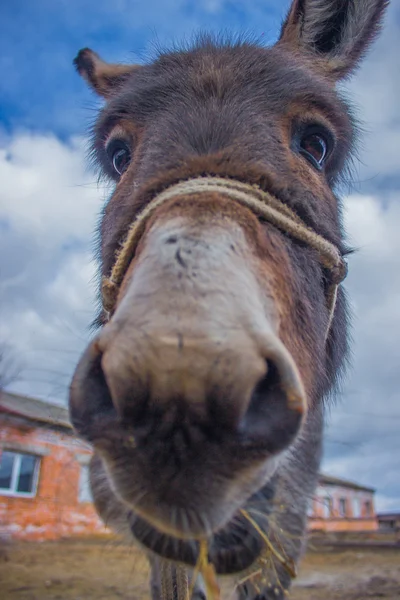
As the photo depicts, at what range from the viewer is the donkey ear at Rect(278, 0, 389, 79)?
353 cm

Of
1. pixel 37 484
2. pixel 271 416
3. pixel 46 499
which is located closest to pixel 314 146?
pixel 271 416

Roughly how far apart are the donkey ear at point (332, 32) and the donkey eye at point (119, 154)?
1.59m

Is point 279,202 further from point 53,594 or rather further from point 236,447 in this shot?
point 53,594

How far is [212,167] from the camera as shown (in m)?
2.04

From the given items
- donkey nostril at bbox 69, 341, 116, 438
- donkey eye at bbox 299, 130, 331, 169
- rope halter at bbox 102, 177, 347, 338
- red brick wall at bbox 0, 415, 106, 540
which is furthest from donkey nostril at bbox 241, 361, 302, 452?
red brick wall at bbox 0, 415, 106, 540

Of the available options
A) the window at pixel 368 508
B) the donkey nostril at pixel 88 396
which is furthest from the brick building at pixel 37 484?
the window at pixel 368 508

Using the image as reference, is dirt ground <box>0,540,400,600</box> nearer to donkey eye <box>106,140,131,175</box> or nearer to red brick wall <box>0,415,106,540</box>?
red brick wall <box>0,415,106,540</box>

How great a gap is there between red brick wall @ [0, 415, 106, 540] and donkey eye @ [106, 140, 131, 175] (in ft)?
45.6

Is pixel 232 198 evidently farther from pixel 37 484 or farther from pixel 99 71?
pixel 37 484

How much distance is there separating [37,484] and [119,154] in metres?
17.1

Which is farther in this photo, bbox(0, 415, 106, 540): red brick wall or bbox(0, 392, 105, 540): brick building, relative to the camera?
bbox(0, 392, 105, 540): brick building

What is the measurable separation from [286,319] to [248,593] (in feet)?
9.62

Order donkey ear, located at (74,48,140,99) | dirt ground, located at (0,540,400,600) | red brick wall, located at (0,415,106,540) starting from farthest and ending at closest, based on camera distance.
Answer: red brick wall, located at (0,415,106,540) < dirt ground, located at (0,540,400,600) < donkey ear, located at (74,48,140,99)

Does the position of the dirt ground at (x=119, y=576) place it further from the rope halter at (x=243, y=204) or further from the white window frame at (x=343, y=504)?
the white window frame at (x=343, y=504)
